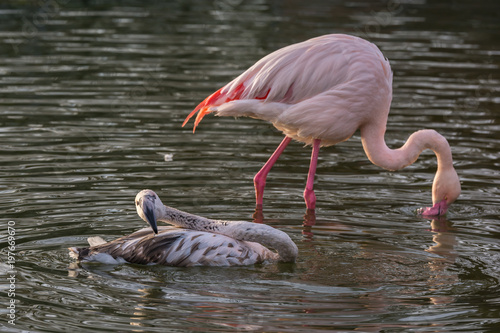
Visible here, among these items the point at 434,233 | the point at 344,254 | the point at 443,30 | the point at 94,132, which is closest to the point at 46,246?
the point at 344,254

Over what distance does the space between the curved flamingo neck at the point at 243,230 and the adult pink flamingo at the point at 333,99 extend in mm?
1511

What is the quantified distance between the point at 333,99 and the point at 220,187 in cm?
142

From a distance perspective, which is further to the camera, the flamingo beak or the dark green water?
the flamingo beak

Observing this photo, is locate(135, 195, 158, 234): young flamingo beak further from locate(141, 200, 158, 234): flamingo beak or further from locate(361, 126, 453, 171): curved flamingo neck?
locate(361, 126, 453, 171): curved flamingo neck

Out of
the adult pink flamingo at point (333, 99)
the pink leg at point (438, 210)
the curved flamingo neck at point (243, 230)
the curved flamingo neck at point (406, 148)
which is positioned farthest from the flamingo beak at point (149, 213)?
the pink leg at point (438, 210)

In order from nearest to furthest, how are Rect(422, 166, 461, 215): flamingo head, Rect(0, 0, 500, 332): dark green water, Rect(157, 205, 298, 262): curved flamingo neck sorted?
1. Rect(0, 0, 500, 332): dark green water
2. Rect(157, 205, 298, 262): curved flamingo neck
3. Rect(422, 166, 461, 215): flamingo head

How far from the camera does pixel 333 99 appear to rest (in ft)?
24.5

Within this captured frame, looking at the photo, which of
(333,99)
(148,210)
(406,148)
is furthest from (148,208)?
(406,148)

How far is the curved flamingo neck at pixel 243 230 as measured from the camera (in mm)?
6055

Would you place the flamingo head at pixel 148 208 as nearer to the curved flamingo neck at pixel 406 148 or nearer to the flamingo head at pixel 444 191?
the curved flamingo neck at pixel 406 148

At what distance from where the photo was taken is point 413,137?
25.0 ft

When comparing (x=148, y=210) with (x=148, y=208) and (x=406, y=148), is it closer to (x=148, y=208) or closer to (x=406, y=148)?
(x=148, y=208)

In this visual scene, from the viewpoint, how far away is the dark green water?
205 inches

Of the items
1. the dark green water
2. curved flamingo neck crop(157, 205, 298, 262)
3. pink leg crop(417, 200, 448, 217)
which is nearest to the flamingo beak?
curved flamingo neck crop(157, 205, 298, 262)
